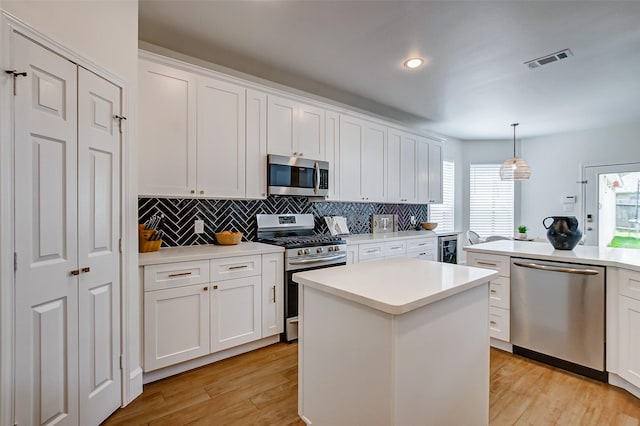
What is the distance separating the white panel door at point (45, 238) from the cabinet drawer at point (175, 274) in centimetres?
54

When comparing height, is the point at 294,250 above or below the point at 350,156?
below

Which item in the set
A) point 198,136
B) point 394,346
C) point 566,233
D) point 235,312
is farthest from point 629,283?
point 198,136

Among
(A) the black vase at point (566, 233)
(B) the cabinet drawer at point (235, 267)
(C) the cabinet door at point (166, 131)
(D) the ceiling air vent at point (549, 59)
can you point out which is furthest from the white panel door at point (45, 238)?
(D) the ceiling air vent at point (549, 59)

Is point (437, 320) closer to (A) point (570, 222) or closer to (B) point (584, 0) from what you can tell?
(A) point (570, 222)

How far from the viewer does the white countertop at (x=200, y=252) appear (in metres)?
2.22

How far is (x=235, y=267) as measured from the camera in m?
2.56

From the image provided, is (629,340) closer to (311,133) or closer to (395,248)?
(395,248)

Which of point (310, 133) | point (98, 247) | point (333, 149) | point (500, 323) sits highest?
point (310, 133)

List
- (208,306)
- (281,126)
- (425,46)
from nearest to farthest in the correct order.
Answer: (208,306) → (425,46) → (281,126)

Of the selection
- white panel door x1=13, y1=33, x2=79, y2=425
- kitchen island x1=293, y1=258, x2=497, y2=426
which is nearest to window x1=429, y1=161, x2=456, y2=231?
kitchen island x1=293, y1=258, x2=497, y2=426

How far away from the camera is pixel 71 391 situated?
162cm

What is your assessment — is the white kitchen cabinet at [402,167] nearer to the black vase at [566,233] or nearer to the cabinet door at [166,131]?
the black vase at [566,233]

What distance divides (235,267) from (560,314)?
256 centimetres

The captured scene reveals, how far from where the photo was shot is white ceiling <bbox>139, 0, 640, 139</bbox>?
2199 mm
